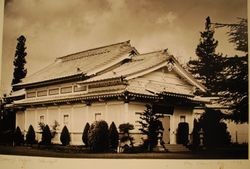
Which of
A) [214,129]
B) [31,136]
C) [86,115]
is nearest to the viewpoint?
[214,129]

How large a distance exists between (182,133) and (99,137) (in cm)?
51

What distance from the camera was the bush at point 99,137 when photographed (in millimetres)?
2789

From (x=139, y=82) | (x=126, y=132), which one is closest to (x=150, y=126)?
(x=126, y=132)

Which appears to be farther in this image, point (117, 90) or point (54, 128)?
point (54, 128)

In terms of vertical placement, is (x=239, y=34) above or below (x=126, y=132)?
above

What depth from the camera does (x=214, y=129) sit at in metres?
2.77

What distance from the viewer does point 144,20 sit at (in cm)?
287

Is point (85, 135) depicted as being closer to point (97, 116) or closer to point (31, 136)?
point (97, 116)

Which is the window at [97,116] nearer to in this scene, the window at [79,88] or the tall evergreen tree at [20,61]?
the window at [79,88]

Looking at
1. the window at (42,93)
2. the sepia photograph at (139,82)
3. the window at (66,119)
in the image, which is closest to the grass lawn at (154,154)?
the sepia photograph at (139,82)

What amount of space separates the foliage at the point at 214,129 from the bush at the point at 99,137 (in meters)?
0.59

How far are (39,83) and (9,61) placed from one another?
265 mm

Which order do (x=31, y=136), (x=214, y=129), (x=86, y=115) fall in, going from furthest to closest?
1. (x=31, y=136)
2. (x=86, y=115)
3. (x=214, y=129)

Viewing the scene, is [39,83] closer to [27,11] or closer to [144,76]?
[27,11]
